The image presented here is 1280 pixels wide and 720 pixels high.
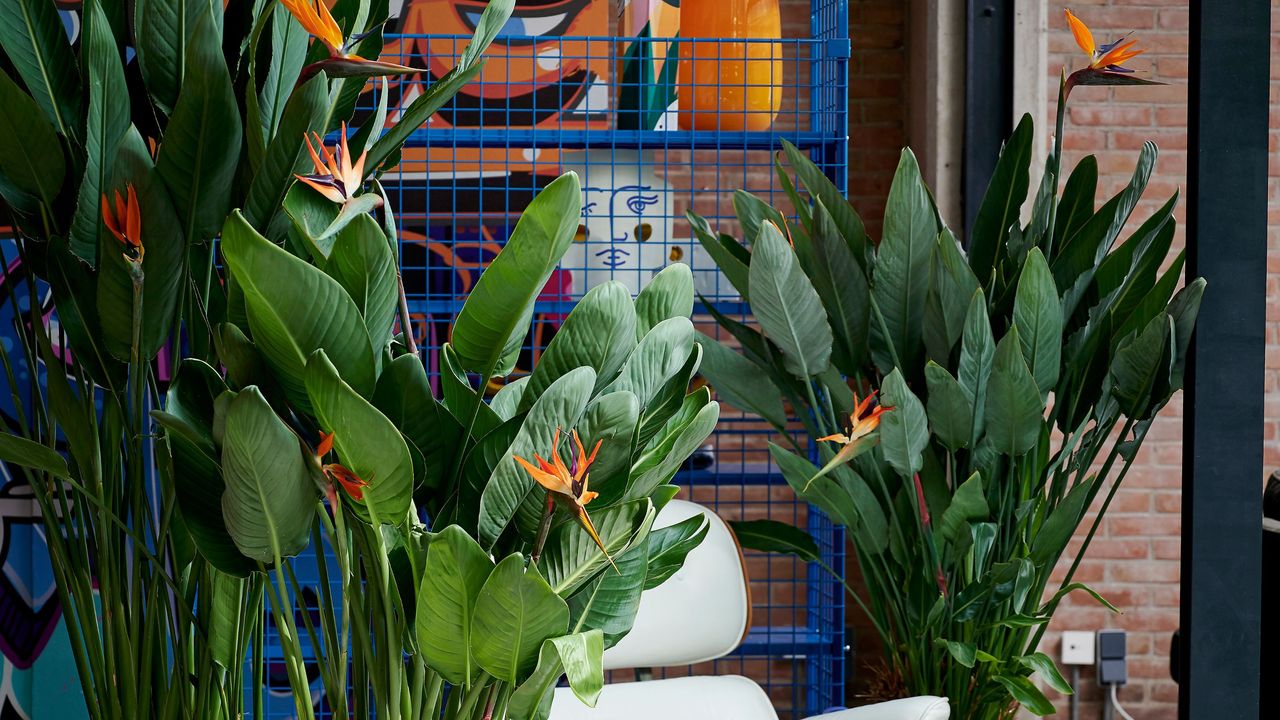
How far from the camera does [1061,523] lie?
56.8 inches

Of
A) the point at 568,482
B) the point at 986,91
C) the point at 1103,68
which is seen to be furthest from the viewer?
the point at 986,91

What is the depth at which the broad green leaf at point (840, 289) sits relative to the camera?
153 cm


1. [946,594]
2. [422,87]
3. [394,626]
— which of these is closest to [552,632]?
[394,626]

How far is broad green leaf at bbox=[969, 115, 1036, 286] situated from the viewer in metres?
1.54

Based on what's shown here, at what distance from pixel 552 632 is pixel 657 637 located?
901 millimetres

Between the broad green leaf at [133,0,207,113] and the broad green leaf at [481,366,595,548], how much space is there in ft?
1.55

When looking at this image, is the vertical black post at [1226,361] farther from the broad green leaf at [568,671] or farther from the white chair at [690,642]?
the broad green leaf at [568,671]

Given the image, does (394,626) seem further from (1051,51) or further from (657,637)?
(1051,51)

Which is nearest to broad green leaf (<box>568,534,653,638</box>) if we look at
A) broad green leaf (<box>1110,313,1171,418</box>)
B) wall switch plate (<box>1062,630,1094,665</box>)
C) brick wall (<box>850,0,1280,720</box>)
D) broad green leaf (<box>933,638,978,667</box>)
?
broad green leaf (<box>933,638,978,667</box>)

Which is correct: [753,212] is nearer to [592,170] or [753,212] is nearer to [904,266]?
[904,266]

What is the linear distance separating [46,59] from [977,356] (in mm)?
1158

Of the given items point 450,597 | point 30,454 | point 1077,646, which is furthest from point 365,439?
point 1077,646

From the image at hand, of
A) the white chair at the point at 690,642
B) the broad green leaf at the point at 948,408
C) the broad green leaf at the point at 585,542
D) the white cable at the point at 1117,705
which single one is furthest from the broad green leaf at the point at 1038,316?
the white cable at the point at 1117,705

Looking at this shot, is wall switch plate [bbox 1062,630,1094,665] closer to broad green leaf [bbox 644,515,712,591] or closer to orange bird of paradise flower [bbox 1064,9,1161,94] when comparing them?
orange bird of paradise flower [bbox 1064,9,1161,94]
